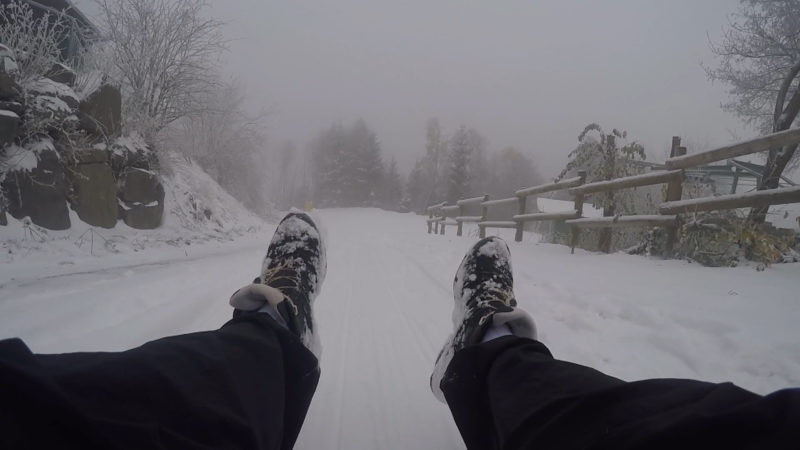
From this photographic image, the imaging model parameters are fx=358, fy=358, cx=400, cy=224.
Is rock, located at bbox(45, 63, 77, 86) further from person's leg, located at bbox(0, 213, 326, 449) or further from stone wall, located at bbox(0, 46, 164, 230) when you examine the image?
person's leg, located at bbox(0, 213, 326, 449)

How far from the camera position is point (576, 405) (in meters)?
0.64

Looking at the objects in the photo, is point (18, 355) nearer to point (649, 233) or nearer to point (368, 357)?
point (368, 357)

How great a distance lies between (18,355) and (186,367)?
238 millimetres

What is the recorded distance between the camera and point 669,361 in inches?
55.0

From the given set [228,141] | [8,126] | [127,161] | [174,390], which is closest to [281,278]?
[174,390]

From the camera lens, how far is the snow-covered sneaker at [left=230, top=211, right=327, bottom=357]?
1062 mm

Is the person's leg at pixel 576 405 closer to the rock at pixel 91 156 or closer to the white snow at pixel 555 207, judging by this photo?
the rock at pixel 91 156

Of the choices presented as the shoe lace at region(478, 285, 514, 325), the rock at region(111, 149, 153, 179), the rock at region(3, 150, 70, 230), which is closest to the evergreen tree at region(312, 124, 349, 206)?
the rock at region(111, 149, 153, 179)

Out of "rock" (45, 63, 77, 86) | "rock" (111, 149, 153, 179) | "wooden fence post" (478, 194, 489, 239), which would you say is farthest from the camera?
"wooden fence post" (478, 194, 489, 239)

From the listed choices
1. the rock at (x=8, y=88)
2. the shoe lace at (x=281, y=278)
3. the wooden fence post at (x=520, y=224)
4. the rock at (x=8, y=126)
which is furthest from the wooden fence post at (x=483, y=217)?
the rock at (x=8, y=88)

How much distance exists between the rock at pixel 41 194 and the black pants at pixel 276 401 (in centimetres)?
368

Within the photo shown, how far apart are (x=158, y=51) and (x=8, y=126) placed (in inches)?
179

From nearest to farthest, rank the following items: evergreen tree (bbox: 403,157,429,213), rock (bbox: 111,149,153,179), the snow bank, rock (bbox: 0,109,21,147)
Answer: the snow bank, rock (bbox: 0,109,21,147), rock (bbox: 111,149,153,179), evergreen tree (bbox: 403,157,429,213)

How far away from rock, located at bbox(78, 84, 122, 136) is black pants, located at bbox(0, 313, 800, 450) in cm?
494
